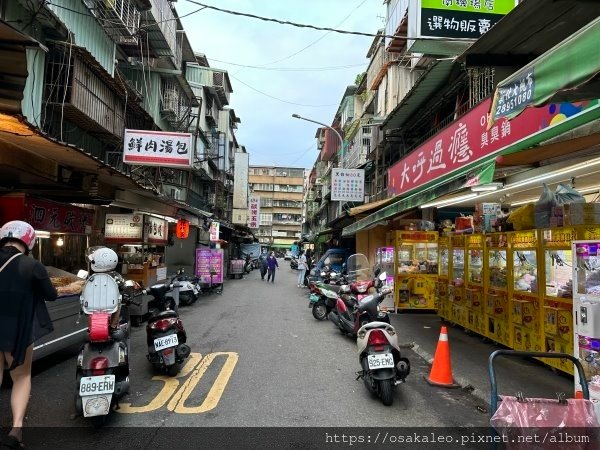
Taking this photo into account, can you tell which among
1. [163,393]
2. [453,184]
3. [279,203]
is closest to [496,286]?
[453,184]

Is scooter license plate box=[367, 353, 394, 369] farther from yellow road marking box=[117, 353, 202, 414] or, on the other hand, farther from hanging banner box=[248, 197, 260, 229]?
hanging banner box=[248, 197, 260, 229]

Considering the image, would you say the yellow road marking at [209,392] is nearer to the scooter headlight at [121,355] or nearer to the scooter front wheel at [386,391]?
the scooter headlight at [121,355]

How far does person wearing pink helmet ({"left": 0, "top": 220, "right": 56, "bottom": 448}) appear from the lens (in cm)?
398

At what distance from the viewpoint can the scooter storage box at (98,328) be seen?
186 inches

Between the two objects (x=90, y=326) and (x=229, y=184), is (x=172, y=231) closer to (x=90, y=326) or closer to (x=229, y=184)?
(x=90, y=326)

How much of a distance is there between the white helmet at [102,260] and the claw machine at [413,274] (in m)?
9.81

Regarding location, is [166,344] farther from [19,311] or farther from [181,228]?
[181,228]

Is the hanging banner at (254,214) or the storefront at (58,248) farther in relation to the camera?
the hanging banner at (254,214)

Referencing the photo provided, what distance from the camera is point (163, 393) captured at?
5.55m

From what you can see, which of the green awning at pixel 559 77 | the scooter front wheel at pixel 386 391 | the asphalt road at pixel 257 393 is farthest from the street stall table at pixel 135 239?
the green awning at pixel 559 77

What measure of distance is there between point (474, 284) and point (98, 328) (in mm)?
8081

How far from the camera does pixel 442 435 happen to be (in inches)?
176

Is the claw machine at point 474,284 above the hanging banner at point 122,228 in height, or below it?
below

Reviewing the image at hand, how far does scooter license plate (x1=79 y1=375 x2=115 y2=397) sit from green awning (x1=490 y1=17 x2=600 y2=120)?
4.70 m
